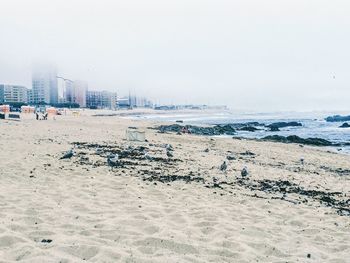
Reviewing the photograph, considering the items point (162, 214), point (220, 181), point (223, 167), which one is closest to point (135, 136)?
point (223, 167)

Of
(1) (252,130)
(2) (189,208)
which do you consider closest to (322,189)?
(2) (189,208)

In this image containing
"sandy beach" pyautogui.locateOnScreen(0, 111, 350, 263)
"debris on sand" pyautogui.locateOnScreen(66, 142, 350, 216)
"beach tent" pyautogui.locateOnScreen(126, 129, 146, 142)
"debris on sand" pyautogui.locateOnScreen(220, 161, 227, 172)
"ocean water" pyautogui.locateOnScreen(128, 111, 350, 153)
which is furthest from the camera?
"ocean water" pyautogui.locateOnScreen(128, 111, 350, 153)

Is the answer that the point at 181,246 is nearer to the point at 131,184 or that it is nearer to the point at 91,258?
the point at 91,258

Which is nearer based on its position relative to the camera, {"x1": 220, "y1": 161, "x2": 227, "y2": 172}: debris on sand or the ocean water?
{"x1": 220, "y1": 161, "x2": 227, "y2": 172}: debris on sand

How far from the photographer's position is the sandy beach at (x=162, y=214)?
206 inches

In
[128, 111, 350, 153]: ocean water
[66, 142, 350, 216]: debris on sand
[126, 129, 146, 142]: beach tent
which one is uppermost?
[126, 129, 146, 142]: beach tent

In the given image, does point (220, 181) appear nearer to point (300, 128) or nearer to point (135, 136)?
point (135, 136)

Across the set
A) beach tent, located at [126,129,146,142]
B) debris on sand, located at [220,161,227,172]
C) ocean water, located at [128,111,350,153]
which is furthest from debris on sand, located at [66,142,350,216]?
ocean water, located at [128,111,350,153]

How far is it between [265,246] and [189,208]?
2.26m

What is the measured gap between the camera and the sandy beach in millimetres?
5223

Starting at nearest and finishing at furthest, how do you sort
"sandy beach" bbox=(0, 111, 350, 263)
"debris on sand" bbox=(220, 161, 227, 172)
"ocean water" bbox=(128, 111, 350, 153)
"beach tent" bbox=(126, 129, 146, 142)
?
"sandy beach" bbox=(0, 111, 350, 263), "debris on sand" bbox=(220, 161, 227, 172), "beach tent" bbox=(126, 129, 146, 142), "ocean water" bbox=(128, 111, 350, 153)

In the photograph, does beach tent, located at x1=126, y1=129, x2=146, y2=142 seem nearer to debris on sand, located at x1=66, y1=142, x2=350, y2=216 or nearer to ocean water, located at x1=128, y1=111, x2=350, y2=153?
debris on sand, located at x1=66, y1=142, x2=350, y2=216

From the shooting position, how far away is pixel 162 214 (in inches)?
280

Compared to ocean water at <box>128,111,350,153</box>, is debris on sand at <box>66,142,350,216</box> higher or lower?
higher
